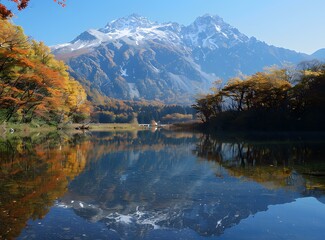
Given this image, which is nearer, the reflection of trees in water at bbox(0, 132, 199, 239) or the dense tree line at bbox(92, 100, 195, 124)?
the reflection of trees in water at bbox(0, 132, 199, 239)

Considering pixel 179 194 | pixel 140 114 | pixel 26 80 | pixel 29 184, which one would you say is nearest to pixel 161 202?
pixel 179 194

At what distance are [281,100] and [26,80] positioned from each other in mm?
33781

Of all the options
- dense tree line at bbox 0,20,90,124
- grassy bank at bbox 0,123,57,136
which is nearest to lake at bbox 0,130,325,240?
dense tree line at bbox 0,20,90,124

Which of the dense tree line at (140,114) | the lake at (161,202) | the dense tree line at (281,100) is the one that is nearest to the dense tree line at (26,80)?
the lake at (161,202)

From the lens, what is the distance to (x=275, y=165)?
15.7 m

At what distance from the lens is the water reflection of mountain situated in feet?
25.3

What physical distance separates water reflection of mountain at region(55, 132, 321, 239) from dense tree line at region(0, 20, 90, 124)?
27.0 meters

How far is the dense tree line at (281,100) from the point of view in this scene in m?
46.6

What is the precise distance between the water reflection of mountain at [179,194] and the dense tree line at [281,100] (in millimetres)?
33784

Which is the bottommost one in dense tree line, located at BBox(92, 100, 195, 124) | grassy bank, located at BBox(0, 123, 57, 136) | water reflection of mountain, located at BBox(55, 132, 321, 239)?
water reflection of mountain, located at BBox(55, 132, 321, 239)

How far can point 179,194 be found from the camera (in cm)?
1028

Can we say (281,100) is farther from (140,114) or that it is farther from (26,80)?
(140,114)

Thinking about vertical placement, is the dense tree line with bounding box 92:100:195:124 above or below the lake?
above

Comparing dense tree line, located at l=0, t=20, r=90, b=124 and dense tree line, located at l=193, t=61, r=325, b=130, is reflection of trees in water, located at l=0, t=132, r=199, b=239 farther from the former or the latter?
dense tree line, located at l=193, t=61, r=325, b=130
